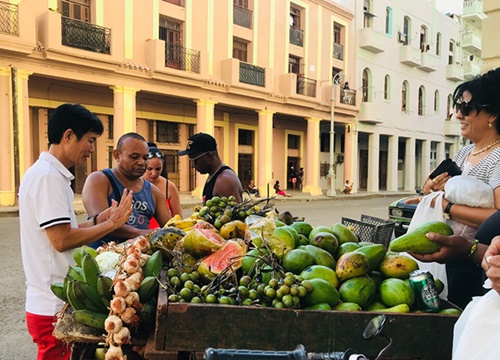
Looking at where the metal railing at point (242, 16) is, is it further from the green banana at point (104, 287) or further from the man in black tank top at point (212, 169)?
the green banana at point (104, 287)

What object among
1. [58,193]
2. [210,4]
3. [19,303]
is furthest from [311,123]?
[58,193]

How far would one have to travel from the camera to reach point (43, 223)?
2061 mm

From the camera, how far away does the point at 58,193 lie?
6.94ft

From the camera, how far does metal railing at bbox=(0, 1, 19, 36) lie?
11844mm

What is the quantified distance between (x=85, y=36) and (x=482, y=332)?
14.8 m

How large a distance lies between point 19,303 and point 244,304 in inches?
167

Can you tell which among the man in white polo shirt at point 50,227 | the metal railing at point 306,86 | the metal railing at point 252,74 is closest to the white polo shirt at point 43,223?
the man in white polo shirt at point 50,227

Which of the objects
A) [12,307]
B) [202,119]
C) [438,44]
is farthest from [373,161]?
[12,307]

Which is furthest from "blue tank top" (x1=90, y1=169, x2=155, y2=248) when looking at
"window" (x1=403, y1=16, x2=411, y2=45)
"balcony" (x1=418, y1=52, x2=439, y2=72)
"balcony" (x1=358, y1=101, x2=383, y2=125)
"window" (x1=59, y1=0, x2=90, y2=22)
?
"balcony" (x1=418, y1=52, x2=439, y2=72)

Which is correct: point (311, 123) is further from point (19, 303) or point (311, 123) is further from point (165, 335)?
point (165, 335)

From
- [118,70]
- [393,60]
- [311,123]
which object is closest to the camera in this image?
[118,70]

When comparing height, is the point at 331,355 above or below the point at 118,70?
below

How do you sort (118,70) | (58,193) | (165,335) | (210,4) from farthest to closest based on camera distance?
(210,4), (118,70), (58,193), (165,335)

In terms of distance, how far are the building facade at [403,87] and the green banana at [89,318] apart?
2438 cm
